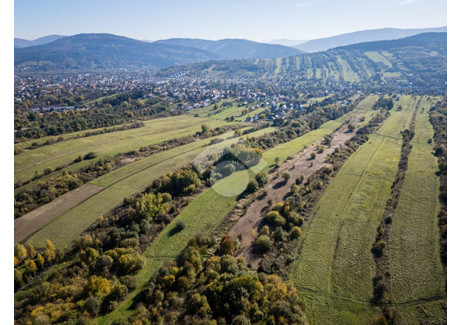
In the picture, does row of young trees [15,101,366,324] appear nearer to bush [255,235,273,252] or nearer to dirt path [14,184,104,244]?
bush [255,235,273,252]

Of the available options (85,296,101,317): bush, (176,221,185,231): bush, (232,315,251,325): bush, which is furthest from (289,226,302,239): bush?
(85,296,101,317): bush

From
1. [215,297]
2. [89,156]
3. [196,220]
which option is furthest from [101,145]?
[215,297]

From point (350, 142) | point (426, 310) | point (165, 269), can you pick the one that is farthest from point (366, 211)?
point (350, 142)

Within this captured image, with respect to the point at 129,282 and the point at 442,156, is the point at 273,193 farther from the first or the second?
the point at 442,156

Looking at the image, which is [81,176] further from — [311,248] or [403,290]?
[403,290]

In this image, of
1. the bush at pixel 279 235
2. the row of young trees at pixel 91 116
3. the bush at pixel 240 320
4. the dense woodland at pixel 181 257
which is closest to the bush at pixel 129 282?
the dense woodland at pixel 181 257

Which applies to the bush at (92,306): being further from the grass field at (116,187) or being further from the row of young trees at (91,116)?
the row of young trees at (91,116)
